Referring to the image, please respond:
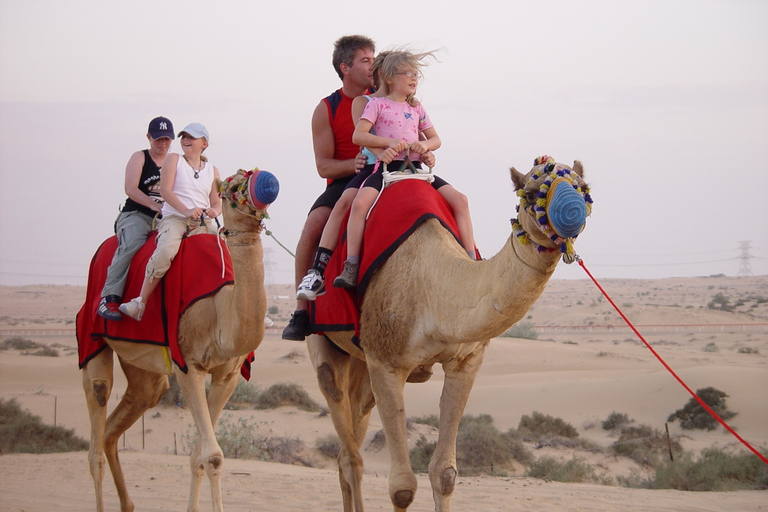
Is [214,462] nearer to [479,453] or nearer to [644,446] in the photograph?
[479,453]

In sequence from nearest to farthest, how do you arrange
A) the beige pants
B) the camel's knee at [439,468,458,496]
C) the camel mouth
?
the camel mouth < the camel's knee at [439,468,458,496] < the beige pants

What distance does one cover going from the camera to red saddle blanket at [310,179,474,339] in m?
5.30

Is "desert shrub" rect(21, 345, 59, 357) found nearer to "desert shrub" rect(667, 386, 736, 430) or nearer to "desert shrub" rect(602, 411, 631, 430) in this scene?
"desert shrub" rect(602, 411, 631, 430)

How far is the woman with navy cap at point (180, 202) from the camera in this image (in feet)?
23.2

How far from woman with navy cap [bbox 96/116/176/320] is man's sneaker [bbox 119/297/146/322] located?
0.79 feet

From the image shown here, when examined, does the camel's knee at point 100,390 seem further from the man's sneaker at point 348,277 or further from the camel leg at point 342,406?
the man's sneaker at point 348,277

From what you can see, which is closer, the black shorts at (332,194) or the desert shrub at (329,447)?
the black shorts at (332,194)

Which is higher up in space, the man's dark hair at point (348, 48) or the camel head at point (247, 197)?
the man's dark hair at point (348, 48)

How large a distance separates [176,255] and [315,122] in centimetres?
165

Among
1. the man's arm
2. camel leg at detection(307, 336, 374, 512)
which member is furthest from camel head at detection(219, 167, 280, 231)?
camel leg at detection(307, 336, 374, 512)

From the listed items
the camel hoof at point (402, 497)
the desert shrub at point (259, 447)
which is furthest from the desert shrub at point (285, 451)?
the camel hoof at point (402, 497)

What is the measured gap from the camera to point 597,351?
35000mm

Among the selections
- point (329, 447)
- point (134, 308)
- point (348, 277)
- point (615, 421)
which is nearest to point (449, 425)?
point (348, 277)

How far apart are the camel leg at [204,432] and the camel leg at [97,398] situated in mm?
1584
